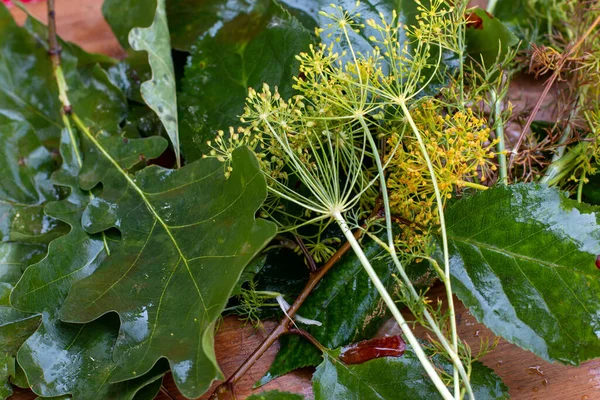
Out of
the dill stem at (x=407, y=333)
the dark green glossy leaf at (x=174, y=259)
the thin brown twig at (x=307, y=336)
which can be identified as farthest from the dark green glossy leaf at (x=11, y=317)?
the dill stem at (x=407, y=333)

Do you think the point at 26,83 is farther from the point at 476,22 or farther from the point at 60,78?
the point at 476,22

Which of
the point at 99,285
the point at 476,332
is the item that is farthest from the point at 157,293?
the point at 476,332

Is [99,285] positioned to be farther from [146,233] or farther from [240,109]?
[240,109]

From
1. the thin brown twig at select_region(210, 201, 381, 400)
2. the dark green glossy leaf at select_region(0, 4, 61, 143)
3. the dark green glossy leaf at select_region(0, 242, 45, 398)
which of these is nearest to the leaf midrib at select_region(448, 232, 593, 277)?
the thin brown twig at select_region(210, 201, 381, 400)

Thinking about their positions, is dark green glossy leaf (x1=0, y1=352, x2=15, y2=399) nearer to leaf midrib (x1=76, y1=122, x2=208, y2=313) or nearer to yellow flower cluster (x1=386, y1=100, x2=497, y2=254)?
leaf midrib (x1=76, y1=122, x2=208, y2=313)

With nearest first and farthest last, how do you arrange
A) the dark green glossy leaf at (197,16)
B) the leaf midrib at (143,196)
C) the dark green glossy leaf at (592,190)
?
the leaf midrib at (143,196) → the dark green glossy leaf at (592,190) → the dark green glossy leaf at (197,16)

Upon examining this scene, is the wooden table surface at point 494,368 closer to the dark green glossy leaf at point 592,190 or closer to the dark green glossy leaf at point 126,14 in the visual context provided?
the dark green glossy leaf at point 592,190
